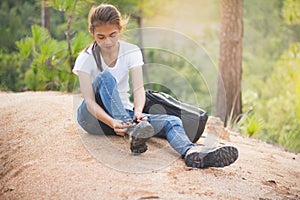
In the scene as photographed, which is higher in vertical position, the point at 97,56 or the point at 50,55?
the point at 97,56

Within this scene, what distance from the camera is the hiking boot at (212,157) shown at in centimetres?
261

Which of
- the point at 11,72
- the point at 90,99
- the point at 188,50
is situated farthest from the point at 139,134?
the point at 188,50

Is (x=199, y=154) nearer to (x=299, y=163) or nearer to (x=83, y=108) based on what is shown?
(x=83, y=108)

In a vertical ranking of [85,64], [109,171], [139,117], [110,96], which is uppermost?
[85,64]

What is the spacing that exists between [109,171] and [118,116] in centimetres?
36

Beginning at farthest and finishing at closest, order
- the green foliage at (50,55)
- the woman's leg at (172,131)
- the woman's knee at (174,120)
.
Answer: the green foliage at (50,55) → the woman's knee at (174,120) → the woman's leg at (172,131)

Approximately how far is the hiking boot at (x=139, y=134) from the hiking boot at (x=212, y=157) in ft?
0.88

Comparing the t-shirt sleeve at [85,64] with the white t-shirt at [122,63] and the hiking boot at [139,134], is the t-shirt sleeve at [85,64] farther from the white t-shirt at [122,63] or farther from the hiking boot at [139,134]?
the hiking boot at [139,134]

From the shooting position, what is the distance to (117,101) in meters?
2.78

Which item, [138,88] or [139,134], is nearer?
[139,134]

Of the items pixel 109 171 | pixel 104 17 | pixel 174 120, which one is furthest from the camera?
pixel 174 120

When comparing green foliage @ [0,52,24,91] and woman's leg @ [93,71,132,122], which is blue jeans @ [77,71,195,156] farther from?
green foliage @ [0,52,24,91]

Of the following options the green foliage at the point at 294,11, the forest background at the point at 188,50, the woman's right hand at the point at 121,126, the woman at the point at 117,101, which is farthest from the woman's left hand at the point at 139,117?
the green foliage at the point at 294,11

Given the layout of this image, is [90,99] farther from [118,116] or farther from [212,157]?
[212,157]
